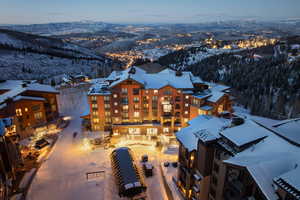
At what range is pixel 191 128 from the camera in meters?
26.2

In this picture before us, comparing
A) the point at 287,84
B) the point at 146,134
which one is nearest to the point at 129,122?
the point at 146,134

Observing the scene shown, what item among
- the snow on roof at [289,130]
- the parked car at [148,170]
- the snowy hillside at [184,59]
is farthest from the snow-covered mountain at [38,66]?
the snow on roof at [289,130]

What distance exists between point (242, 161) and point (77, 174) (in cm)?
2673

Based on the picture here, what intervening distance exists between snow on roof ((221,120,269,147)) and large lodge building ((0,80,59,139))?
38756mm

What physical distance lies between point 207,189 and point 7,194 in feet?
89.2

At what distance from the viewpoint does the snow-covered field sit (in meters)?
26.7

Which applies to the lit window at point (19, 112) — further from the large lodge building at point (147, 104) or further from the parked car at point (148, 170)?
the parked car at point (148, 170)

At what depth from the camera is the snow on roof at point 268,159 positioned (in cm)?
1304

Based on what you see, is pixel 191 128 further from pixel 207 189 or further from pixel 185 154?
pixel 207 189

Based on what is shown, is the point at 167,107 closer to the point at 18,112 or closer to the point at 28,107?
the point at 28,107

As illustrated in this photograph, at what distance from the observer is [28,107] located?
40.8m

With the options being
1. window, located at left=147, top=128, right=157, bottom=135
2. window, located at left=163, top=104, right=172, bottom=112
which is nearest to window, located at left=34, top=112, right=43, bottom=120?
window, located at left=147, top=128, right=157, bottom=135

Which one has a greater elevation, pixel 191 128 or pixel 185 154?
pixel 191 128

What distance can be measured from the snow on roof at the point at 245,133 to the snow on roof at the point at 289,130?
1.34 metres
